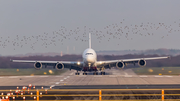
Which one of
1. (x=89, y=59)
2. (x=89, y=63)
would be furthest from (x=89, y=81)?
(x=89, y=63)

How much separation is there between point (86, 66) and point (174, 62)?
2673cm

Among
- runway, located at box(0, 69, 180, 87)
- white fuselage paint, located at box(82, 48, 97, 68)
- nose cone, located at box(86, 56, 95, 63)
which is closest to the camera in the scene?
runway, located at box(0, 69, 180, 87)

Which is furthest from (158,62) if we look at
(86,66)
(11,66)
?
(11,66)

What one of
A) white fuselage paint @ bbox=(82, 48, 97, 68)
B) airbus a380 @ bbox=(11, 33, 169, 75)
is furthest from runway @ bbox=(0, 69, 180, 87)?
airbus a380 @ bbox=(11, 33, 169, 75)

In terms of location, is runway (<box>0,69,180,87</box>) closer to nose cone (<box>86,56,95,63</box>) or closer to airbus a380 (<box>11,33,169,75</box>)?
nose cone (<box>86,56,95,63</box>)

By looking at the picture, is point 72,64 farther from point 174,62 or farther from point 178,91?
point 178,91

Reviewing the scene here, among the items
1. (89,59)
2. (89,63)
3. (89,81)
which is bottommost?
(89,81)

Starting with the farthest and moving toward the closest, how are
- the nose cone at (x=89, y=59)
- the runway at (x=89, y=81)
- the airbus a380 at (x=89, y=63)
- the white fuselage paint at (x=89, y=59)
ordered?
the airbus a380 at (x=89, y=63) < the white fuselage paint at (x=89, y=59) < the nose cone at (x=89, y=59) < the runway at (x=89, y=81)

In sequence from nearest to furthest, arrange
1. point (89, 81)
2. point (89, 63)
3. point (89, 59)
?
point (89, 81) < point (89, 59) < point (89, 63)

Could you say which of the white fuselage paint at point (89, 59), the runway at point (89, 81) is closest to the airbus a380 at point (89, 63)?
the white fuselage paint at point (89, 59)

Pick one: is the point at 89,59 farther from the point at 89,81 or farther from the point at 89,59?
the point at 89,81

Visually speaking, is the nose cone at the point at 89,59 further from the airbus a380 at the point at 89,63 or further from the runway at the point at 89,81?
the runway at the point at 89,81

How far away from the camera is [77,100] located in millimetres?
20219

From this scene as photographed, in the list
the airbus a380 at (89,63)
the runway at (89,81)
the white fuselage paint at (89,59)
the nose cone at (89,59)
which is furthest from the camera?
the airbus a380 at (89,63)
